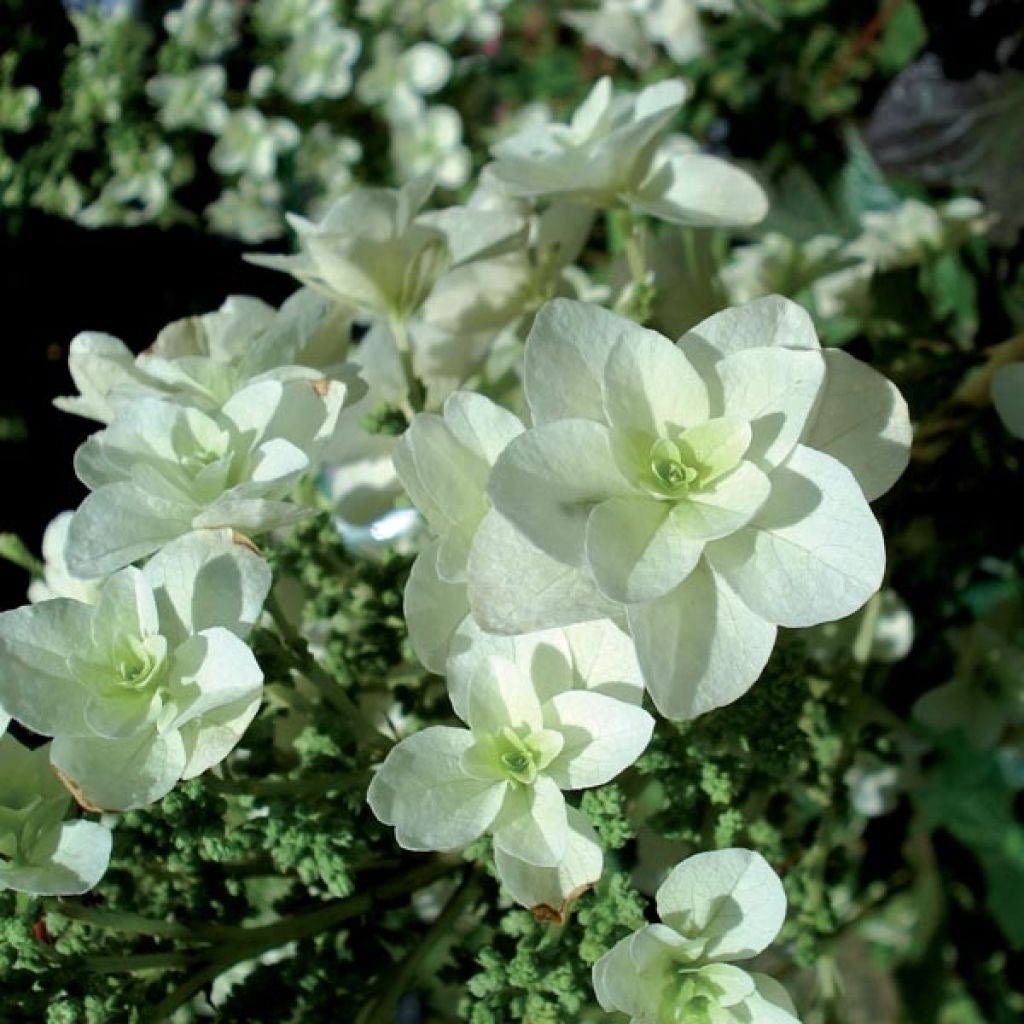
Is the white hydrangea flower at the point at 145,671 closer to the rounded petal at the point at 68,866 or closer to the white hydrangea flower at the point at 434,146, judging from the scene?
the rounded petal at the point at 68,866

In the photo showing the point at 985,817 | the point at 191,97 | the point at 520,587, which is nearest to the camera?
the point at 520,587

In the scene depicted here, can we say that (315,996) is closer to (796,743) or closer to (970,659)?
(796,743)

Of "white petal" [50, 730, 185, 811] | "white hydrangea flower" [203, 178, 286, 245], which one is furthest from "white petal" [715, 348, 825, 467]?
"white hydrangea flower" [203, 178, 286, 245]

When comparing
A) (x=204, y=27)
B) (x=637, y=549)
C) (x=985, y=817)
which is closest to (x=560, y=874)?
(x=637, y=549)

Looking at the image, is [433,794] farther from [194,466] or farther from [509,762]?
[194,466]

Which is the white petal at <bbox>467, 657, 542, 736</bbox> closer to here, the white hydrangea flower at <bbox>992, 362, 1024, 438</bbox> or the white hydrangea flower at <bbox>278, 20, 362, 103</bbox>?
the white hydrangea flower at <bbox>992, 362, 1024, 438</bbox>

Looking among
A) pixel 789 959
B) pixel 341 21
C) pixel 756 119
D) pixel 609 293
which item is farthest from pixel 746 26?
pixel 789 959
